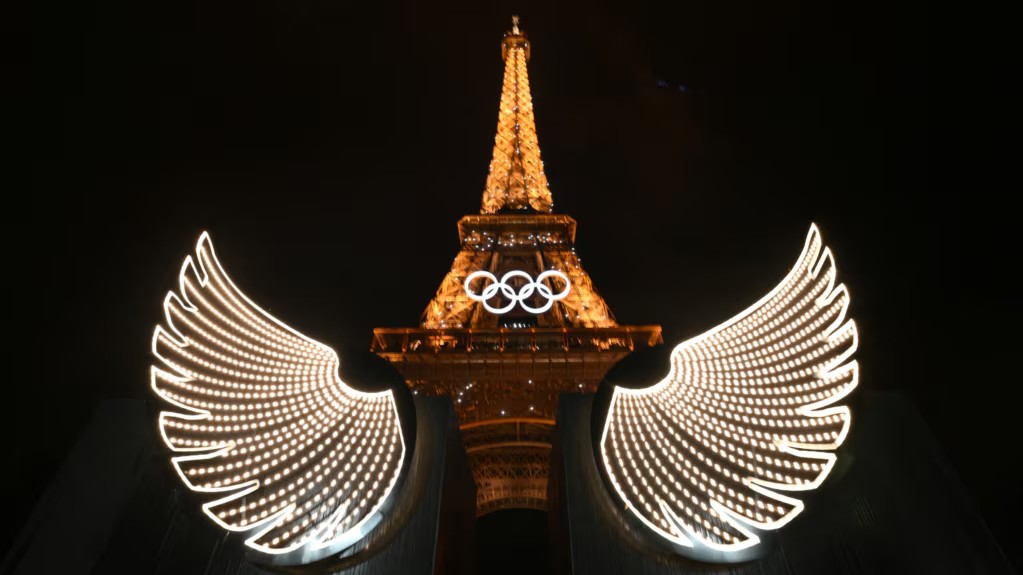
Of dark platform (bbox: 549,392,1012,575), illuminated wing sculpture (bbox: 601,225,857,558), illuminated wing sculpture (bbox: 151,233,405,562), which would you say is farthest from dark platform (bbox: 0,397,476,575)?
illuminated wing sculpture (bbox: 601,225,857,558)

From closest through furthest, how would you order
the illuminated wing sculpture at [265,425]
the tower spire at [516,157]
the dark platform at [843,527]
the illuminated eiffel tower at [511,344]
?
the dark platform at [843,527] < the illuminated wing sculpture at [265,425] < the illuminated eiffel tower at [511,344] < the tower spire at [516,157]

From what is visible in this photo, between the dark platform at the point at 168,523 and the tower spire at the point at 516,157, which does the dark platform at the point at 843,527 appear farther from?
the tower spire at the point at 516,157

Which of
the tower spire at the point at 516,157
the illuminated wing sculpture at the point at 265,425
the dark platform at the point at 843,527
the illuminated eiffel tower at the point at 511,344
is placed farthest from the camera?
the tower spire at the point at 516,157

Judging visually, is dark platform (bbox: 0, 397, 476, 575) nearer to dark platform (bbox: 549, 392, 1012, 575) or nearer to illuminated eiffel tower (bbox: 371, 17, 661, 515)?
dark platform (bbox: 549, 392, 1012, 575)

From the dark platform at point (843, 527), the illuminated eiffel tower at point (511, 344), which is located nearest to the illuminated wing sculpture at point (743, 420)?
the dark platform at point (843, 527)

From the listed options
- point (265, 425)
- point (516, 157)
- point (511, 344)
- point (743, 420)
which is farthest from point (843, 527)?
point (516, 157)

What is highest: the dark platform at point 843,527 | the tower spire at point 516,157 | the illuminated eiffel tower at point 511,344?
the tower spire at point 516,157

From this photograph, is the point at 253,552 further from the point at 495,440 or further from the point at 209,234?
the point at 495,440
